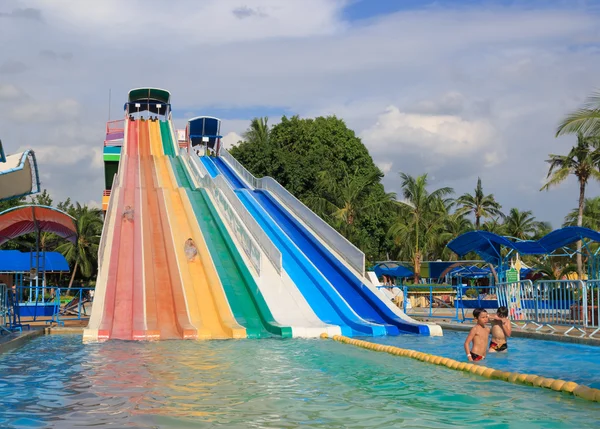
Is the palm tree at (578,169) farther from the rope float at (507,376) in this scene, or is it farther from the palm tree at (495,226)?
the rope float at (507,376)

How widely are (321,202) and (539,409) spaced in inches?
1530

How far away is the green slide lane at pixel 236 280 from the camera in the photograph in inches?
608

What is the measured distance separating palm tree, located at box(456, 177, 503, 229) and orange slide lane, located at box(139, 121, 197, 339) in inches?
1426

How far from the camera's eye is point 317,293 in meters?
18.3

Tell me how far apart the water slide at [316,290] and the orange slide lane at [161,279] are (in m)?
3.28

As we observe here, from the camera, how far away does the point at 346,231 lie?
42.0m

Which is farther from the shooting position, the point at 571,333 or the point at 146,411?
the point at 571,333

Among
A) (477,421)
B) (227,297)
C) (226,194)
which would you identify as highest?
(226,194)

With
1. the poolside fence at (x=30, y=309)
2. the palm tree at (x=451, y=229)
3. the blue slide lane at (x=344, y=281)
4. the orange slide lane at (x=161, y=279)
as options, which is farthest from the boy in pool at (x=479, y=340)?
the palm tree at (x=451, y=229)

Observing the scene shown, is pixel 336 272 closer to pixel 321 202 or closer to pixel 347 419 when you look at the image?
pixel 347 419

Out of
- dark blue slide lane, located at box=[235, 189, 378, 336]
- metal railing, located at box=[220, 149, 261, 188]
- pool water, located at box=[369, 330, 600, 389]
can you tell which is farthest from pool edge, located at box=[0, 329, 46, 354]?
metal railing, located at box=[220, 149, 261, 188]

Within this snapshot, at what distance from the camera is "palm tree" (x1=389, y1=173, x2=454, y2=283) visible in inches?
1845

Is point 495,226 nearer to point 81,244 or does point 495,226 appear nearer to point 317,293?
point 81,244

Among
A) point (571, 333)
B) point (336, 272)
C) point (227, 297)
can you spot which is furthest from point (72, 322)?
point (571, 333)
